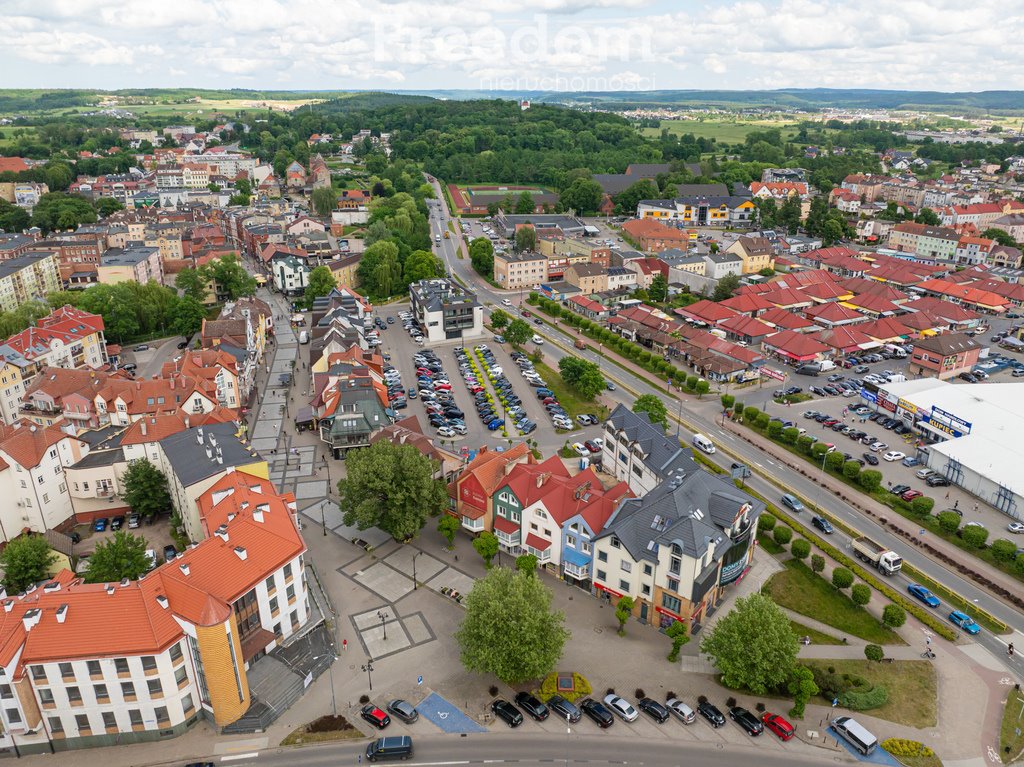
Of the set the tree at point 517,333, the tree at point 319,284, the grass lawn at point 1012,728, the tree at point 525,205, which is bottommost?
the grass lawn at point 1012,728

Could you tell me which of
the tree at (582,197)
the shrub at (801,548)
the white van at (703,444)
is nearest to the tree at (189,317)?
the white van at (703,444)

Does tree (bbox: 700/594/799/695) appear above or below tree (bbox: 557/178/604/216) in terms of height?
below

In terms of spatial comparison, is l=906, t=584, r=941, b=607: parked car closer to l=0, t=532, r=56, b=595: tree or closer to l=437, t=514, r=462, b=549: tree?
l=437, t=514, r=462, b=549: tree

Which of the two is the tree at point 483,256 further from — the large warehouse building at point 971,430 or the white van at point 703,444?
the large warehouse building at point 971,430

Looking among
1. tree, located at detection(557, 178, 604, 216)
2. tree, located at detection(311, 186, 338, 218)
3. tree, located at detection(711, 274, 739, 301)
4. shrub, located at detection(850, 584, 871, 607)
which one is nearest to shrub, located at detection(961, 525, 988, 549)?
shrub, located at detection(850, 584, 871, 607)

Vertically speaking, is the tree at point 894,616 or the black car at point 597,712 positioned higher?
the tree at point 894,616

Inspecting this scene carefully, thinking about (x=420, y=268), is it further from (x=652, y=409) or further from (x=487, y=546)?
(x=487, y=546)

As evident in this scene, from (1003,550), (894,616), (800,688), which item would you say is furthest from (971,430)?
(800,688)
